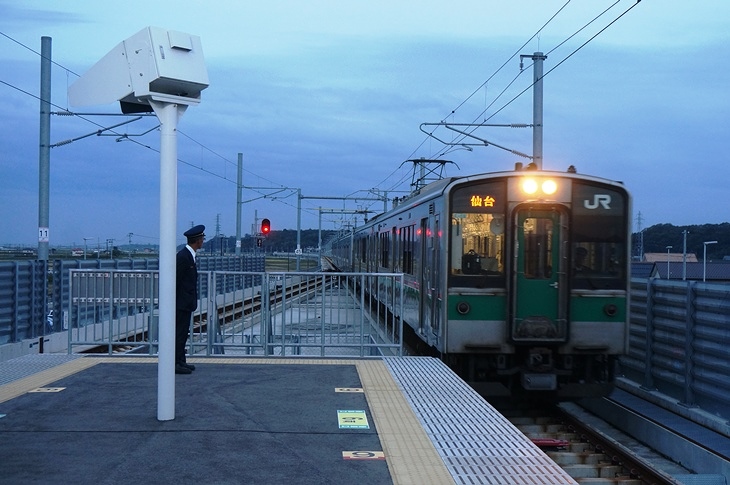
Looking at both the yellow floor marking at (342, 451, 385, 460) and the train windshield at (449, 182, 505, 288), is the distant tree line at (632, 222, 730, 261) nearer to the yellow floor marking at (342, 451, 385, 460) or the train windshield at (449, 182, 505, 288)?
the train windshield at (449, 182, 505, 288)

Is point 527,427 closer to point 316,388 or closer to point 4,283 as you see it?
point 316,388

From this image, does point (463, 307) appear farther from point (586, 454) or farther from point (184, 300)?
point (184, 300)

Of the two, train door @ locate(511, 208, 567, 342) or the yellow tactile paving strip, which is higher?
train door @ locate(511, 208, 567, 342)

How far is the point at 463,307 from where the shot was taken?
10133mm

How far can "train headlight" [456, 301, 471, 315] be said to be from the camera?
10.1 metres

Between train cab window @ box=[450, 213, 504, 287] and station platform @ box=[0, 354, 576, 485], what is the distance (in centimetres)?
194

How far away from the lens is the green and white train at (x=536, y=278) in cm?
1012

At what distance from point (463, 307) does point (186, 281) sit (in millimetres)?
3578

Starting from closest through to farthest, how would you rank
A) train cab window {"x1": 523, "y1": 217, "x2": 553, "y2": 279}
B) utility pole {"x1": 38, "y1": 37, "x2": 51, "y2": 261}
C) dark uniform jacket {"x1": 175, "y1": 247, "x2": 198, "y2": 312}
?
dark uniform jacket {"x1": 175, "y1": 247, "x2": 198, "y2": 312} → train cab window {"x1": 523, "y1": 217, "x2": 553, "y2": 279} → utility pole {"x1": 38, "y1": 37, "x2": 51, "y2": 261}

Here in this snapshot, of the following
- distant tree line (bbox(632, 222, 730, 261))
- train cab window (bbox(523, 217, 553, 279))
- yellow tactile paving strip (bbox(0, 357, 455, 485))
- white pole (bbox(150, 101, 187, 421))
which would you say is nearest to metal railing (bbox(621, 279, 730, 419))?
train cab window (bbox(523, 217, 553, 279))

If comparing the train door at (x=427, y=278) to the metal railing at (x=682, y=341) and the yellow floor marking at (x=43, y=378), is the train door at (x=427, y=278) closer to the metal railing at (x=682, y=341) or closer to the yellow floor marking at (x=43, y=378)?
the metal railing at (x=682, y=341)

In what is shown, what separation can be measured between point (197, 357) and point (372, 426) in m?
4.01

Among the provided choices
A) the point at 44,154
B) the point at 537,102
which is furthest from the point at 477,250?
the point at 44,154

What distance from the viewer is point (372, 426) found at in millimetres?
6055
